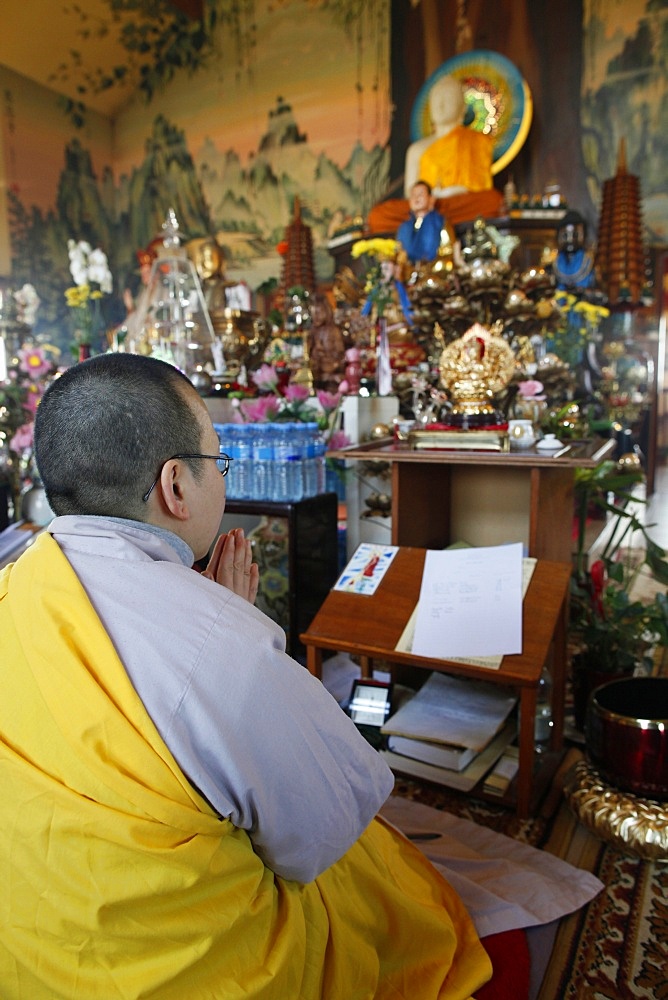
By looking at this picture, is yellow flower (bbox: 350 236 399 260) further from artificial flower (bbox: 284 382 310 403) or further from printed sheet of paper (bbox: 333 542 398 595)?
printed sheet of paper (bbox: 333 542 398 595)

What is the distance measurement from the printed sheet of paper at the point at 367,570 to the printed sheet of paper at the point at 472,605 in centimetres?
15

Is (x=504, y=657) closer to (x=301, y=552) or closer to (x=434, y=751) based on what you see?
(x=434, y=751)

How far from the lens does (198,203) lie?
1055cm

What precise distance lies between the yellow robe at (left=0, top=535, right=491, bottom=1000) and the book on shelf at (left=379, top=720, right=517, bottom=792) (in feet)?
3.60

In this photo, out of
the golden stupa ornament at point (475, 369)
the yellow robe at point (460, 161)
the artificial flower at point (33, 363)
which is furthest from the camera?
the yellow robe at point (460, 161)

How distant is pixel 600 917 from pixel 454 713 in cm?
69

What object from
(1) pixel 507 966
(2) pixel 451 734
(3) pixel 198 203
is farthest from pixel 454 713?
(3) pixel 198 203

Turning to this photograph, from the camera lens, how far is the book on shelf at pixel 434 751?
190 cm

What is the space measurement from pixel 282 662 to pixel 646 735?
3.71 ft

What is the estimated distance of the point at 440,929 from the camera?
1110mm

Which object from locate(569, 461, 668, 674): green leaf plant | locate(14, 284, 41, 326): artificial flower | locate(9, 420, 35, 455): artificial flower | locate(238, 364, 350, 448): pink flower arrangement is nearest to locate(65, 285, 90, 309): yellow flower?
locate(14, 284, 41, 326): artificial flower

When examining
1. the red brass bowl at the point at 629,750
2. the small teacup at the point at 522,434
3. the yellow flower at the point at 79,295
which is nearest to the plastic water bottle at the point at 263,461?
the small teacup at the point at 522,434

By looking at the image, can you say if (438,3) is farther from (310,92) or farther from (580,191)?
(580,191)

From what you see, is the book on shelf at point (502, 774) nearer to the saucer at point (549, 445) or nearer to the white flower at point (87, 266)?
the saucer at point (549, 445)
